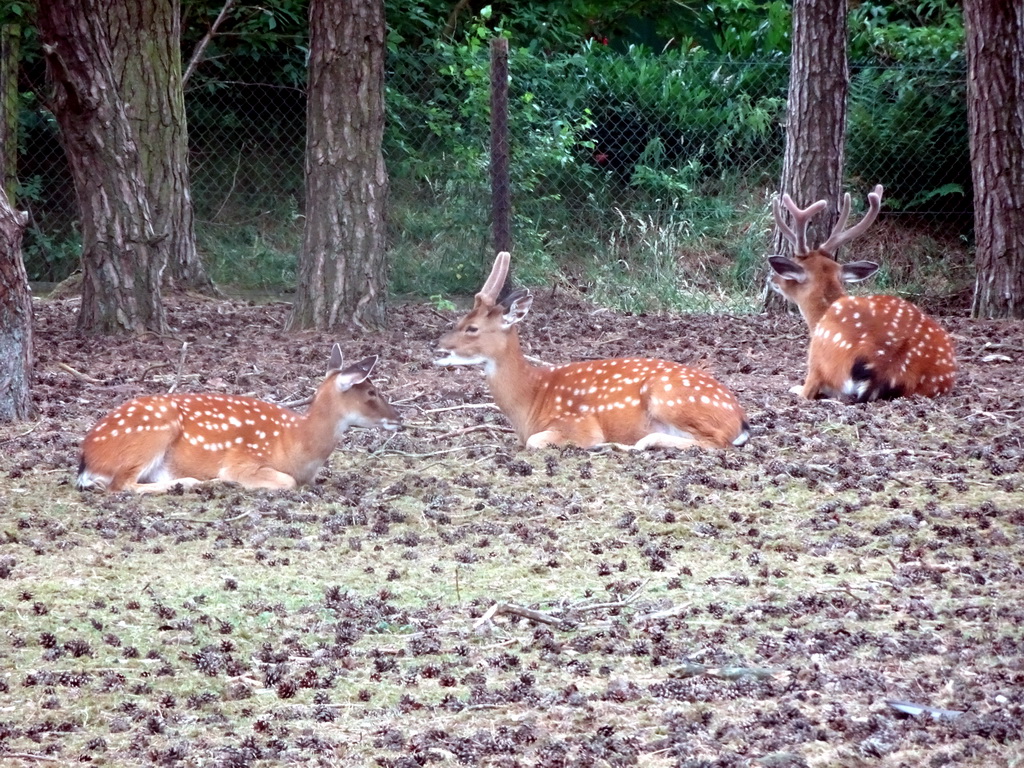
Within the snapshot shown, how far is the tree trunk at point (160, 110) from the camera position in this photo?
1161cm

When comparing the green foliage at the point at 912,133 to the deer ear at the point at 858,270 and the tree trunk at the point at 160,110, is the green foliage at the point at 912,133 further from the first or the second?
the tree trunk at the point at 160,110

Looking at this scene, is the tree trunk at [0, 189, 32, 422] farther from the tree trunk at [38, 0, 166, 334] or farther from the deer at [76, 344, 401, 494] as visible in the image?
the tree trunk at [38, 0, 166, 334]

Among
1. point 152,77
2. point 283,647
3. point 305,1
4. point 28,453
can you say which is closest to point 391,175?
point 305,1

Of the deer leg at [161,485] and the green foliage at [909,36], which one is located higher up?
the green foliage at [909,36]

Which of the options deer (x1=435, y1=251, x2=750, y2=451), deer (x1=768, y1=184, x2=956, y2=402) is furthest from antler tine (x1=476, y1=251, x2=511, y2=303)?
deer (x1=768, y1=184, x2=956, y2=402)

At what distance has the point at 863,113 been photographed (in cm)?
1512

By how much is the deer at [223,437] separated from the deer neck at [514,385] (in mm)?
803

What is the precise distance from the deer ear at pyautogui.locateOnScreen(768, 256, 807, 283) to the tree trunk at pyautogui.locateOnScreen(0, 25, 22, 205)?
6.62 meters

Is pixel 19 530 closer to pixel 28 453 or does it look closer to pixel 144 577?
pixel 144 577

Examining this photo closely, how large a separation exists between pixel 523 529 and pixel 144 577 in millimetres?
1490

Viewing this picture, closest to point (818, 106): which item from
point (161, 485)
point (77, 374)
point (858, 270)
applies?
point (858, 270)

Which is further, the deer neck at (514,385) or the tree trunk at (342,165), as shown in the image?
the tree trunk at (342,165)

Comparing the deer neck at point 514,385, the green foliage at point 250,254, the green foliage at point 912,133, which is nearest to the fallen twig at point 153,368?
the deer neck at point 514,385

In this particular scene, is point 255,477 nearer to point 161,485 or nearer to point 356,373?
point 161,485
